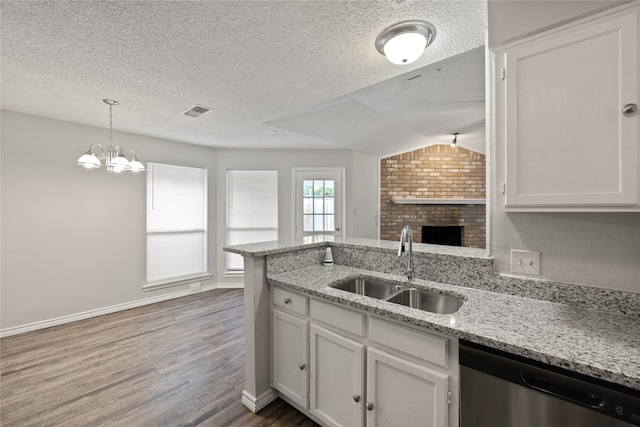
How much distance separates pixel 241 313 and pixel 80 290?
6.49 feet

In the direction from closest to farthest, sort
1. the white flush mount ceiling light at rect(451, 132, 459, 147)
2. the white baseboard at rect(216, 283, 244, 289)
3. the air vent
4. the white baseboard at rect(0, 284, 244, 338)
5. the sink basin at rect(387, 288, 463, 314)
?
the sink basin at rect(387, 288, 463, 314)
the air vent
the white baseboard at rect(0, 284, 244, 338)
the white flush mount ceiling light at rect(451, 132, 459, 147)
the white baseboard at rect(216, 283, 244, 289)

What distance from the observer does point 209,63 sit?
207cm

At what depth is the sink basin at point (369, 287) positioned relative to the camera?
1.87 metres

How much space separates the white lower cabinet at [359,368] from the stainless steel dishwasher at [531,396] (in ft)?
0.23

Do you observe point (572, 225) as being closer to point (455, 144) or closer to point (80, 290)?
point (455, 144)

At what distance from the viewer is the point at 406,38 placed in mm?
1657

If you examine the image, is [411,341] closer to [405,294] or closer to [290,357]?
[405,294]

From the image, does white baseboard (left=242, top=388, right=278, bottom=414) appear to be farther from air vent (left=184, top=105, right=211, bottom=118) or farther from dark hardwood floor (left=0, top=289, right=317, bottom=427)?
air vent (left=184, top=105, right=211, bottom=118)

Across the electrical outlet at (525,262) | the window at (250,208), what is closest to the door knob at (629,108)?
the electrical outlet at (525,262)

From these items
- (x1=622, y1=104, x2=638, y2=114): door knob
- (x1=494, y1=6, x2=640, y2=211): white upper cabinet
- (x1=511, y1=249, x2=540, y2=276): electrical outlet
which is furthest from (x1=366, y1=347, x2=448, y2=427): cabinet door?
(x1=622, y1=104, x2=638, y2=114): door knob

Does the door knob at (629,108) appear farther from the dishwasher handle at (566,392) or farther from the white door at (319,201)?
the white door at (319,201)

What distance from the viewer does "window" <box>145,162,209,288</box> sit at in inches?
164

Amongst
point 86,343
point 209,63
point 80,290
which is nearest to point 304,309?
point 209,63

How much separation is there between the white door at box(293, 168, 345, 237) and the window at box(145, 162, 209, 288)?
1.59 meters
